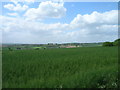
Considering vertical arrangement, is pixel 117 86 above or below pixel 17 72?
below

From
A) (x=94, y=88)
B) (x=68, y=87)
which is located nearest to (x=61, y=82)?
(x=68, y=87)

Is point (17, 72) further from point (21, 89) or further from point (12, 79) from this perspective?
point (21, 89)

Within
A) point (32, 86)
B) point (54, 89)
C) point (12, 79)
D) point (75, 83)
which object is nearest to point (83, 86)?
point (75, 83)

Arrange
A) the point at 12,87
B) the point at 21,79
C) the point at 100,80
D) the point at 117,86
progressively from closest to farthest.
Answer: the point at 12,87, the point at 21,79, the point at 117,86, the point at 100,80

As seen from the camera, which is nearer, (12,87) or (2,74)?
(12,87)

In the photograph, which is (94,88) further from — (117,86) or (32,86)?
(32,86)

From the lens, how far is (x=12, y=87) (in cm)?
370

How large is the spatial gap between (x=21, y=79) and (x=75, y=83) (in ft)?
5.51

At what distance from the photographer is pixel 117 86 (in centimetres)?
465

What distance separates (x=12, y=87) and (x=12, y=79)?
1.93ft

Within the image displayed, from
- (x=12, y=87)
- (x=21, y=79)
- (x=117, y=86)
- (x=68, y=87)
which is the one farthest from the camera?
(x=117, y=86)

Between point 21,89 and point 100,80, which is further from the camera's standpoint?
point 100,80

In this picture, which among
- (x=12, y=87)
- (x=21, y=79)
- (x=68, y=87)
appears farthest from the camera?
(x=21, y=79)

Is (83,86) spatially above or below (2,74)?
below
